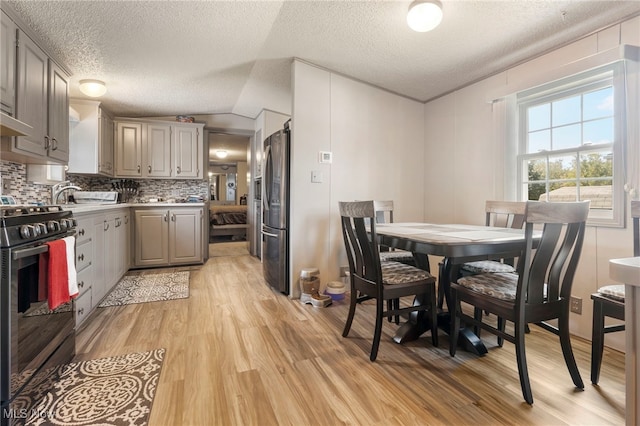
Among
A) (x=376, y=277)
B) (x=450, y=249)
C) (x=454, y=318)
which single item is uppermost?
(x=450, y=249)

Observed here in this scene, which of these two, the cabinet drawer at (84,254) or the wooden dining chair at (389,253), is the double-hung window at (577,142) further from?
the cabinet drawer at (84,254)

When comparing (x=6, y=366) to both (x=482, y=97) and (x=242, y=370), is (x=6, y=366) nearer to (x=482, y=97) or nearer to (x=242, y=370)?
(x=242, y=370)

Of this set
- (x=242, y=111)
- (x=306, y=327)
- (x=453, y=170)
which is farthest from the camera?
(x=242, y=111)

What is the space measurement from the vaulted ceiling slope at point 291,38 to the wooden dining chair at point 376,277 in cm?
155

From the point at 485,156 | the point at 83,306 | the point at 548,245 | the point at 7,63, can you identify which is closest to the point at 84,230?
the point at 83,306

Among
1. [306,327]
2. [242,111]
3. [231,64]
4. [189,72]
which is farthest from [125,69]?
[306,327]

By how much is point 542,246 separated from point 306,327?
1.68 m

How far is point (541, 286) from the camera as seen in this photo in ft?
5.03

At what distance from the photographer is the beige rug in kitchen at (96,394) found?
1.31m

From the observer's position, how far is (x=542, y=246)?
146cm

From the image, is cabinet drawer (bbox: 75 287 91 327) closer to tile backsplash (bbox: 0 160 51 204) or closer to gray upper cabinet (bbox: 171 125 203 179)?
tile backsplash (bbox: 0 160 51 204)

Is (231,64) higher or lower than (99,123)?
higher

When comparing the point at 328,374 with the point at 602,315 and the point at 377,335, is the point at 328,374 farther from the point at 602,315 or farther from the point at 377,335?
the point at 602,315

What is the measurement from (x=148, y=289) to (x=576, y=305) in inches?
160
